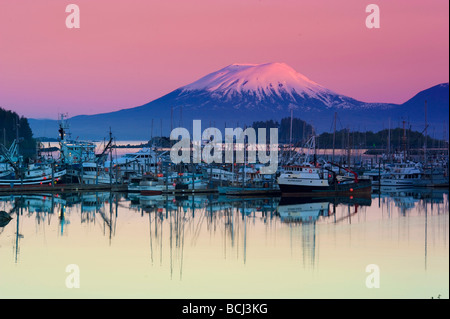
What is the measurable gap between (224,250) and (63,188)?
33211 millimetres

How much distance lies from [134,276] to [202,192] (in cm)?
3430

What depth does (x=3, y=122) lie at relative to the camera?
139000mm

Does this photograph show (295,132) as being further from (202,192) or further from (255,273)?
(255,273)

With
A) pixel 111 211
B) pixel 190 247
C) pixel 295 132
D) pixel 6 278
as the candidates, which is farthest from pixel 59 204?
pixel 295 132

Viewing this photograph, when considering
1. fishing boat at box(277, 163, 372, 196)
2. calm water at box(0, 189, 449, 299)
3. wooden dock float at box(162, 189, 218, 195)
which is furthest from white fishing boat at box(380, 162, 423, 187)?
calm water at box(0, 189, 449, 299)

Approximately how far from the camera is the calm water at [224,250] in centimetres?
2303

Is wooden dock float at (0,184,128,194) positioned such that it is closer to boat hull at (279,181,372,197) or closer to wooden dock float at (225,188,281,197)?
wooden dock float at (225,188,281,197)

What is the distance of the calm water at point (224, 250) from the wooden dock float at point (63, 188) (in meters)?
11.2

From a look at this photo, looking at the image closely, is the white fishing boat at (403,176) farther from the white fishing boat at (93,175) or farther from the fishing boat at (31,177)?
the fishing boat at (31,177)

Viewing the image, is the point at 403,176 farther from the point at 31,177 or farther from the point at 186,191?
the point at 31,177

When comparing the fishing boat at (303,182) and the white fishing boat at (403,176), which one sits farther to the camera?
the white fishing boat at (403,176)

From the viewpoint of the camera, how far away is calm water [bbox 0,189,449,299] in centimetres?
2303

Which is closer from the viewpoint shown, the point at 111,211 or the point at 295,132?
the point at 111,211

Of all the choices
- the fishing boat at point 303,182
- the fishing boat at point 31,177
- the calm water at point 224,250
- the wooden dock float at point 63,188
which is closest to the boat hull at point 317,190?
the fishing boat at point 303,182
